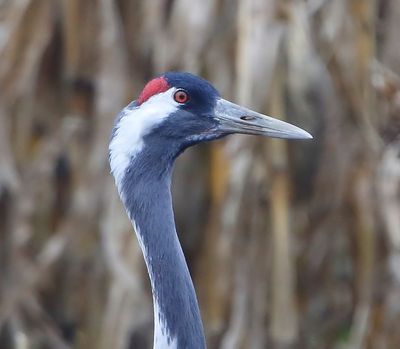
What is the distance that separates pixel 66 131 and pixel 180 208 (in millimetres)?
608

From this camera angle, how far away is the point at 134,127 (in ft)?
12.4

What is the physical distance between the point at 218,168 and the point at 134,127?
1976mm

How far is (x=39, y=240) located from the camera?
6445 mm

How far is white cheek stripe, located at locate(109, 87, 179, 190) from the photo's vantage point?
375 cm

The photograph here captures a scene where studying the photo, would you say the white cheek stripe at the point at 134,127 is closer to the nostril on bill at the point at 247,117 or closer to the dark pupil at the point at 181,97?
the dark pupil at the point at 181,97

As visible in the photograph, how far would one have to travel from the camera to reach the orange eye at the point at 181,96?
382 centimetres

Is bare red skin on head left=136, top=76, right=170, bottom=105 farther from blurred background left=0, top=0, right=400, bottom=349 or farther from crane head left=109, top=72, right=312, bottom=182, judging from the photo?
blurred background left=0, top=0, right=400, bottom=349

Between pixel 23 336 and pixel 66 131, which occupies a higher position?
pixel 66 131

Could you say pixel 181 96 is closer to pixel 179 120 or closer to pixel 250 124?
pixel 179 120

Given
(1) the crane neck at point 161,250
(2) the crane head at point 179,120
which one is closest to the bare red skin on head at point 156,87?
(2) the crane head at point 179,120

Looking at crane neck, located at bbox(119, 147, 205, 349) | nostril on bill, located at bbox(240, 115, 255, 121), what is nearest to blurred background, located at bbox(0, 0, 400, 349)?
nostril on bill, located at bbox(240, 115, 255, 121)

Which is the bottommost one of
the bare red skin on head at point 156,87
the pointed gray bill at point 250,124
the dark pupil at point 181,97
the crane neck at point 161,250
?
the crane neck at point 161,250

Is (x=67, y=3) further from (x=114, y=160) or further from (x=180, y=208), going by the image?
(x=114, y=160)

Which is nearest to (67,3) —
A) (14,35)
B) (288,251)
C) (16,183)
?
Result: (14,35)
